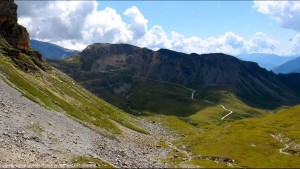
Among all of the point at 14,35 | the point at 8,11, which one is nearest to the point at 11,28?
the point at 14,35

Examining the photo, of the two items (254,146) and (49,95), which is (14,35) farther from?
(254,146)

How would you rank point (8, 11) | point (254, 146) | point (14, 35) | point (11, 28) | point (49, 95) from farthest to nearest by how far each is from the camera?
point (8, 11), point (11, 28), point (14, 35), point (49, 95), point (254, 146)

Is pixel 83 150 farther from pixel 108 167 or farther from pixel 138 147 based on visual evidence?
pixel 138 147

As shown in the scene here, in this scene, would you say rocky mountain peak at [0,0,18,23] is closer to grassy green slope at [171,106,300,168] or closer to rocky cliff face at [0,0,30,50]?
rocky cliff face at [0,0,30,50]

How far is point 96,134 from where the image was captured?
330ft

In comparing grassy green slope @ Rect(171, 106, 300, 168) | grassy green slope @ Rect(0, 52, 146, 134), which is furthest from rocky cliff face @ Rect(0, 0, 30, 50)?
grassy green slope @ Rect(171, 106, 300, 168)

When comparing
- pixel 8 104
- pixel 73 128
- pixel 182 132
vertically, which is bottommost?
pixel 182 132

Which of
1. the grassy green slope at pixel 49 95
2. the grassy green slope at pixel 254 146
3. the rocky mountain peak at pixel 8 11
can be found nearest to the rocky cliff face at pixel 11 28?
the rocky mountain peak at pixel 8 11

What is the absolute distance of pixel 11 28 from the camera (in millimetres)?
150500

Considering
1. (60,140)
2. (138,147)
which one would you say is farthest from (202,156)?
(60,140)

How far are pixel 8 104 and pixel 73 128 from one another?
17051 mm

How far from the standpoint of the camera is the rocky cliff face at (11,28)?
149125 millimetres

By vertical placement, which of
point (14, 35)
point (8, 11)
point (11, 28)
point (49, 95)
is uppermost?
point (8, 11)

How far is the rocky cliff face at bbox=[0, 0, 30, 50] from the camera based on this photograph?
14912cm
